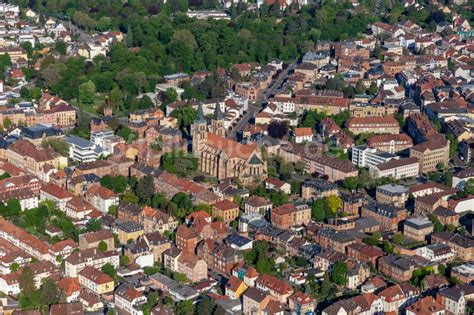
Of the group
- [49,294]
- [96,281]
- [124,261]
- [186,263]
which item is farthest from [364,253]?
[49,294]

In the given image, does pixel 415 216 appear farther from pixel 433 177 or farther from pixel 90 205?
pixel 90 205

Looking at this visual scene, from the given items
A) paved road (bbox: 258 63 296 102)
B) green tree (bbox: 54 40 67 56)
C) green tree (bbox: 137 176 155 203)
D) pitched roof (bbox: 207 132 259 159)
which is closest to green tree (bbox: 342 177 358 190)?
pitched roof (bbox: 207 132 259 159)

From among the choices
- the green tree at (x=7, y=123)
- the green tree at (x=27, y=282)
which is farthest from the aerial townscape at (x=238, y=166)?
the green tree at (x=7, y=123)

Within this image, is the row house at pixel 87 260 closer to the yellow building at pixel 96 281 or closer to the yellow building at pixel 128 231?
the yellow building at pixel 96 281

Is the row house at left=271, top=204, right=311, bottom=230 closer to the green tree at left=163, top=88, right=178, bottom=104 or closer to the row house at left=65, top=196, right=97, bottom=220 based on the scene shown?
the row house at left=65, top=196, right=97, bottom=220

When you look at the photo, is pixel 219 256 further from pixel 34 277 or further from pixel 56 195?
pixel 56 195

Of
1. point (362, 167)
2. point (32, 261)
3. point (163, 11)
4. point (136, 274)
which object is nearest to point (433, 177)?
point (362, 167)
